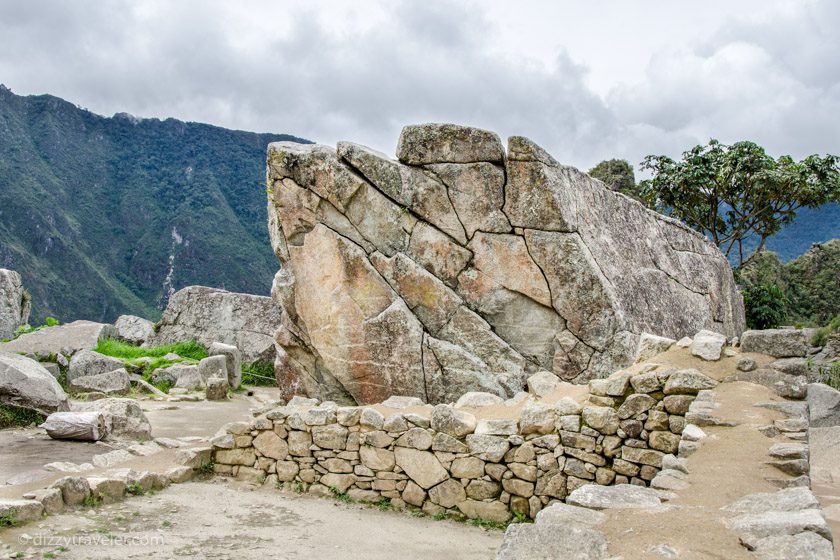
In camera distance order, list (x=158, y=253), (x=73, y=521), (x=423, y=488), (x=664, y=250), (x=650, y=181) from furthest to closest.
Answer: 1. (x=158, y=253)
2. (x=650, y=181)
3. (x=664, y=250)
4. (x=423, y=488)
5. (x=73, y=521)

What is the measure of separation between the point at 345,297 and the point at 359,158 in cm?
266

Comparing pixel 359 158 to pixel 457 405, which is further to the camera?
pixel 359 158

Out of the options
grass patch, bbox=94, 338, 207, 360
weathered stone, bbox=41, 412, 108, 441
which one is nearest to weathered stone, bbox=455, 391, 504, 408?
weathered stone, bbox=41, 412, 108, 441

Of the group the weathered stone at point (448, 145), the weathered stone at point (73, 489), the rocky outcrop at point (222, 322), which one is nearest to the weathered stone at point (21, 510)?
the weathered stone at point (73, 489)

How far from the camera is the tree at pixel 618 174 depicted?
34844 millimetres

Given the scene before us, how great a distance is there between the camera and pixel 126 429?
11523 mm

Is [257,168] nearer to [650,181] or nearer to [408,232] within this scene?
[650,181]

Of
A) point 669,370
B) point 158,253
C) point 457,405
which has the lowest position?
point 457,405

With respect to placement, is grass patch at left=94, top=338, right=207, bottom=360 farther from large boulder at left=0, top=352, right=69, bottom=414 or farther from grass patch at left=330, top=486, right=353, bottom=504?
grass patch at left=330, top=486, right=353, bottom=504

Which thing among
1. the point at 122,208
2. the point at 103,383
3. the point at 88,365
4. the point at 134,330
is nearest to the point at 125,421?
the point at 103,383

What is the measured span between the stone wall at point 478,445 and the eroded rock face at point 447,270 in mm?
2636

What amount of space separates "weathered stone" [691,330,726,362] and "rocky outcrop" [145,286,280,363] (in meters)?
16.0

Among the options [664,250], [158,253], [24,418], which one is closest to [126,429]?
[24,418]

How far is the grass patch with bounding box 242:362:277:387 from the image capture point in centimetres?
2124
